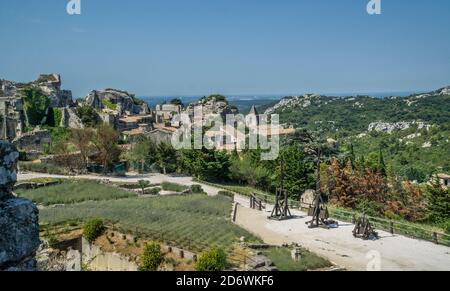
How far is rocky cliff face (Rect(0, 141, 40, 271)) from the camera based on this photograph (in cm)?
305

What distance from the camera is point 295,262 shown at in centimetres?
1341

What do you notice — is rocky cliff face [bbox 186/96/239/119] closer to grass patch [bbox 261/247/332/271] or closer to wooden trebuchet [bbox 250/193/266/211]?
wooden trebuchet [bbox 250/193/266/211]

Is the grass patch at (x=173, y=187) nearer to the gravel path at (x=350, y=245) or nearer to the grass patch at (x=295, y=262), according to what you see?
the gravel path at (x=350, y=245)

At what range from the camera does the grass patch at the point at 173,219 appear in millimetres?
16312


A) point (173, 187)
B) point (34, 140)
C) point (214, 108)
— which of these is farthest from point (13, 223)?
point (214, 108)

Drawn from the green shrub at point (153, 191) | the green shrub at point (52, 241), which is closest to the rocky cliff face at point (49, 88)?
the green shrub at point (153, 191)

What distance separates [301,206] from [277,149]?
20.1m

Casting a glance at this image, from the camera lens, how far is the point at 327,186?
33.4 m

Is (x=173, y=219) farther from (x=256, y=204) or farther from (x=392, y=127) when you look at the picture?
(x=392, y=127)

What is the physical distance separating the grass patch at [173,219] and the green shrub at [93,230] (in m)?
0.80

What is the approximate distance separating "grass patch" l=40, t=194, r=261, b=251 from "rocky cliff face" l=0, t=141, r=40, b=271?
1175cm

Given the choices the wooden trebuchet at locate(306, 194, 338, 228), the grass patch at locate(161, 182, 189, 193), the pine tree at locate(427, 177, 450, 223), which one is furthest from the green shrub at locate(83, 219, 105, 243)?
the pine tree at locate(427, 177, 450, 223)

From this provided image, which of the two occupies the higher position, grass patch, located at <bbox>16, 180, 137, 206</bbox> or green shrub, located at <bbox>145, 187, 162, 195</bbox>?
grass patch, located at <bbox>16, 180, 137, 206</bbox>

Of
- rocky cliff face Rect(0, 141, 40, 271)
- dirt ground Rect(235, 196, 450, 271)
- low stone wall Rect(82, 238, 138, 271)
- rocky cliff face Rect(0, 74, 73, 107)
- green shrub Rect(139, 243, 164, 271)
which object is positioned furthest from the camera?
rocky cliff face Rect(0, 74, 73, 107)
